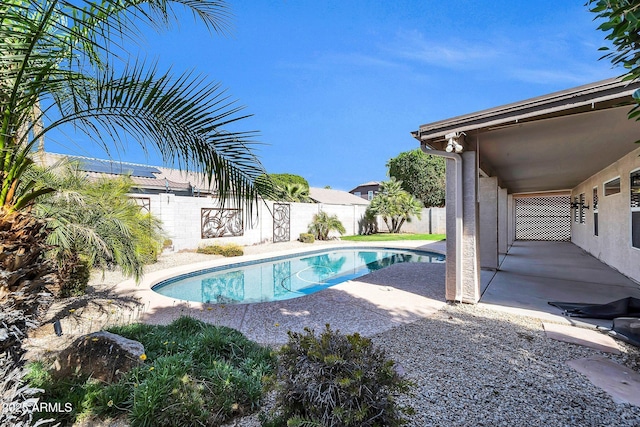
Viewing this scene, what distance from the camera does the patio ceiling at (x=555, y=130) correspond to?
422 cm

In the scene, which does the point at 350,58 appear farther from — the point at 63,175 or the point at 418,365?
the point at 418,365

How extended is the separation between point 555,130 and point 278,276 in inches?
356

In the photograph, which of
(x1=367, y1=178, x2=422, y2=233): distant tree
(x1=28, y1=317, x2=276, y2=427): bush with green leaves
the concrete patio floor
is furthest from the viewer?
(x1=367, y1=178, x2=422, y2=233): distant tree

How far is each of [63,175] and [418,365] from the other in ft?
23.1

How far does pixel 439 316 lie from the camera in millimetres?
5262

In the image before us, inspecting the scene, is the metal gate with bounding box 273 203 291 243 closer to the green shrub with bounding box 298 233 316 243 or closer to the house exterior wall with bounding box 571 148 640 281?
the green shrub with bounding box 298 233 316 243

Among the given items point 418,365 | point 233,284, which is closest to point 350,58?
point 233,284

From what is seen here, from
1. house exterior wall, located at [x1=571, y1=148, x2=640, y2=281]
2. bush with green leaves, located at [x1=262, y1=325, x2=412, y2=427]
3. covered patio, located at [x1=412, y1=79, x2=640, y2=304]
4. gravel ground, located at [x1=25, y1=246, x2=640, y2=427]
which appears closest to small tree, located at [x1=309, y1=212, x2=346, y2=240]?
covered patio, located at [x1=412, y1=79, x2=640, y2=304]

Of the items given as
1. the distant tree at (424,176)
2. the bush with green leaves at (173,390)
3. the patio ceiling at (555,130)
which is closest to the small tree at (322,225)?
the patio ceiling at (555,130)

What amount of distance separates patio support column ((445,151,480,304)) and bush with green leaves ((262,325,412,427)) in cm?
443

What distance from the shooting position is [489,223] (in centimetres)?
957

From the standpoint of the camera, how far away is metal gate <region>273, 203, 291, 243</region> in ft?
58.7

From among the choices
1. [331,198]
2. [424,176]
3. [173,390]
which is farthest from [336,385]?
[424,176]

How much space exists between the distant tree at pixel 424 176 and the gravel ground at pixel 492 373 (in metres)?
29.4
